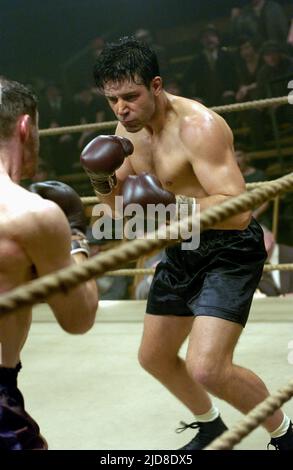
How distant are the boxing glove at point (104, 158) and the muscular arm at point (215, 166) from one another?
0.48 feet

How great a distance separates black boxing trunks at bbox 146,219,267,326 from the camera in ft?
4.64

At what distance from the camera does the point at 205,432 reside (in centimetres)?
154

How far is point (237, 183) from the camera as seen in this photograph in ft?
4.78

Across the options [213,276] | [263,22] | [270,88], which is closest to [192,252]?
[213,276]

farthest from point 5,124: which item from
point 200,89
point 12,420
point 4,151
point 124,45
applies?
point 200,89

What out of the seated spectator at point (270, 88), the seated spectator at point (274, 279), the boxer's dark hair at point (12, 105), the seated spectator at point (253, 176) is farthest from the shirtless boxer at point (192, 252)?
the seated spectator at point (270, 88)

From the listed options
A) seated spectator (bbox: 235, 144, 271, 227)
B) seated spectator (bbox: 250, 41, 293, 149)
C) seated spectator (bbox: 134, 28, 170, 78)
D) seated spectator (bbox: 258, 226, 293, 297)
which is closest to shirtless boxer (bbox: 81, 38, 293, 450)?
seated spectator (bbox: 258, 226, 293, 297)

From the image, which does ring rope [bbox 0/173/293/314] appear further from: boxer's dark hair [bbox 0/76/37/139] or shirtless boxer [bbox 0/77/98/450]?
boxer's dark hair [bbox 0/76/37/139]

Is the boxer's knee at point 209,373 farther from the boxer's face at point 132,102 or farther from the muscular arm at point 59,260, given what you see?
the boxer's face at point 132,102

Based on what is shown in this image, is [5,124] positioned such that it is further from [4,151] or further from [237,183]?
[237,183]

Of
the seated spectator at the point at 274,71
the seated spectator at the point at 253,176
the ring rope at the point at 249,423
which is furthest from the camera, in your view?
the seated spectator at the point at 274,71

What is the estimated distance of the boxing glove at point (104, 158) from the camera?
1495mm
